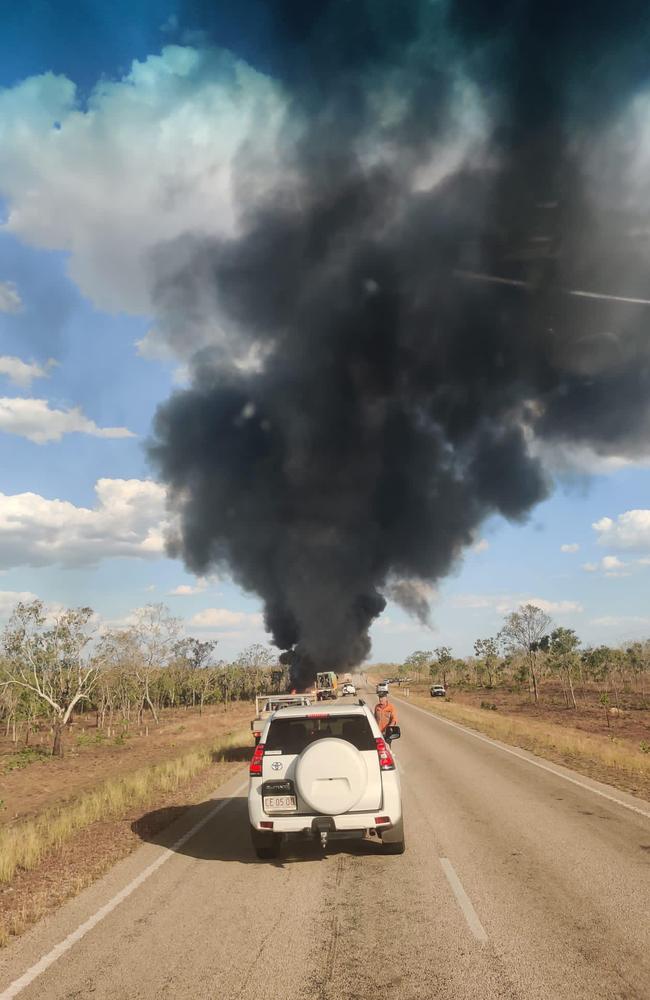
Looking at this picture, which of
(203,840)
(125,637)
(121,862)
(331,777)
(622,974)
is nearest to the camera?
(622,974)

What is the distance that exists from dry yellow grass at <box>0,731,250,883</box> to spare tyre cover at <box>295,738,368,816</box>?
155 inches

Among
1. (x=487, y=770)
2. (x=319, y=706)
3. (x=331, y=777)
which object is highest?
(x=319, y=706)

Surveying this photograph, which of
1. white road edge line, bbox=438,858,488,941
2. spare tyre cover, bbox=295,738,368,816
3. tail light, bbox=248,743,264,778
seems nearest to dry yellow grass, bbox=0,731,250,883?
tail light, bbox=248,743,264,778

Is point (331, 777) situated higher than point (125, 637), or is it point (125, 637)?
point (125, 637)

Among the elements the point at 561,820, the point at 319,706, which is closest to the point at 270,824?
the point at 319,706

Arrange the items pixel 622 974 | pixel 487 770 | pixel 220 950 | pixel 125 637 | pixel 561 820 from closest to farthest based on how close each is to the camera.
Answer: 1. pixel 622 974
2. pixel 220 950
3. pixel 561 820
4. pixel 487 770
5. pixel 125 637

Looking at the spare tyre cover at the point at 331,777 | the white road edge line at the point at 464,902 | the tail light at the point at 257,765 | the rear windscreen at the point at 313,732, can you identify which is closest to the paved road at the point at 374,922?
the white road edge line at the point at 464,902

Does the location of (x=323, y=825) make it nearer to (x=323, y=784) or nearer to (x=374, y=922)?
(x=323, y=784)

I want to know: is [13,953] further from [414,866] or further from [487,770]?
[487,770]

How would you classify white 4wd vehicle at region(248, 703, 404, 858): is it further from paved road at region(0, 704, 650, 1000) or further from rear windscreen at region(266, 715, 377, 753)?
paved road at region(0, 704, 650, 1000)

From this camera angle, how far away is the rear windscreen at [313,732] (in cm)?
740

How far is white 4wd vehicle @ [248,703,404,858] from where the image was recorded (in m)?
6.75

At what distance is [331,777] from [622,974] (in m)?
3.12

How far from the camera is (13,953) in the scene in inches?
203
